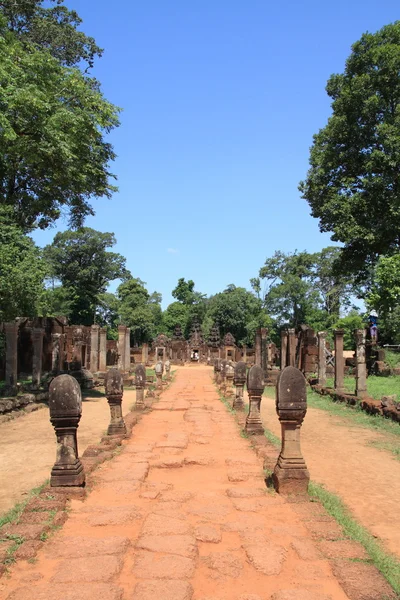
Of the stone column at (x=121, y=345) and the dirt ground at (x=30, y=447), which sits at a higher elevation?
the stone column at (x=121, y=345)

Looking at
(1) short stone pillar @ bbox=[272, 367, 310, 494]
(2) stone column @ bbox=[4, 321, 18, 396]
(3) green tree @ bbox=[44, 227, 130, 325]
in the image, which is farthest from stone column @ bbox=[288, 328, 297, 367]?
(3) green tree @ bbox=[44, 227, 130, 325]

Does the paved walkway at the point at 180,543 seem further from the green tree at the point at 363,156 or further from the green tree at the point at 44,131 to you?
the green tree at the point at 363,156

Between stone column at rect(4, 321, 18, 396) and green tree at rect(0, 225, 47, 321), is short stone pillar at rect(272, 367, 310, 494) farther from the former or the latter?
green tree at rect(0, 225, 47, 321)

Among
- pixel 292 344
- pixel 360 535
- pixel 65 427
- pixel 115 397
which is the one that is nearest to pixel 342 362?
pixel 292 344

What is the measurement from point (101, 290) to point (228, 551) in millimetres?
54462

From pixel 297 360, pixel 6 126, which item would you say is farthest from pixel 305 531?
pixel 297 360

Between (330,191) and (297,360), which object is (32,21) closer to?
(330,191)

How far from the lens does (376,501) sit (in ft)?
19.9

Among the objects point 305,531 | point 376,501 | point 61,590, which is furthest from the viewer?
point 376,501

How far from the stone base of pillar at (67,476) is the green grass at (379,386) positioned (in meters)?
12.3

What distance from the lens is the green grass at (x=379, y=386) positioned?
1714 centimetres

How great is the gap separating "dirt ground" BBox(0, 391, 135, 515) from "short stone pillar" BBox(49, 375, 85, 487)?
2.41 feet

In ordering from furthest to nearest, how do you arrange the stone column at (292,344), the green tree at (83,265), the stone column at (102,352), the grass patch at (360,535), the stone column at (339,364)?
the green tree at (83,265) → the stone column at (102,352) → the stone column at (292,344) → the stone column at (339,364) → the grass patch at (360,535)

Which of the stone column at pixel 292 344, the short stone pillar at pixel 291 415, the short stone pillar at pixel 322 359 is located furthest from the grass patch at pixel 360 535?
the stone column at pixel 292 344
